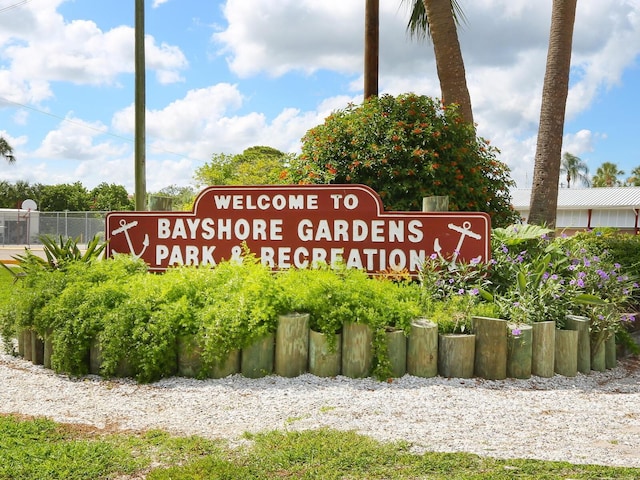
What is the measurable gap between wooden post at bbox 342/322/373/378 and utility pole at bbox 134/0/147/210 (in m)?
5.56

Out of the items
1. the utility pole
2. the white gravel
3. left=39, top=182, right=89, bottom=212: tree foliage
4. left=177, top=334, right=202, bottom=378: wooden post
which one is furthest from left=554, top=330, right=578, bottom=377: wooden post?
left=39, top=182, right=89, bottom=212: tree foliage

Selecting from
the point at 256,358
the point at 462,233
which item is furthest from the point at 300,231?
the point at 256,358

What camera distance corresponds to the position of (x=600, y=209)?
120 ft

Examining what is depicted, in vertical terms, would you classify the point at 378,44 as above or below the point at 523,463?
above

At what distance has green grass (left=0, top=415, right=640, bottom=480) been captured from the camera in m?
3.60

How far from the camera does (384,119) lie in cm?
859

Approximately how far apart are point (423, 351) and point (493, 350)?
2.06 ft

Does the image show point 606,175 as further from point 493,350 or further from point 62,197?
point 493,350

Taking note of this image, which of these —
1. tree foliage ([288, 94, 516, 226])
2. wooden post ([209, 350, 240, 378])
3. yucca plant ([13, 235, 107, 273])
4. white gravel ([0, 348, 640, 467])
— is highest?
tree foliage ([288, 94, 516, 226])

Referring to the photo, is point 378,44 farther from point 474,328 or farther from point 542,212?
point 474,328

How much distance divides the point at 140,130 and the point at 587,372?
7286mm

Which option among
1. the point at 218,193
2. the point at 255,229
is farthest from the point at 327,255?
the point at 218,193

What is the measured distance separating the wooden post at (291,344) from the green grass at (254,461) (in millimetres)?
1412

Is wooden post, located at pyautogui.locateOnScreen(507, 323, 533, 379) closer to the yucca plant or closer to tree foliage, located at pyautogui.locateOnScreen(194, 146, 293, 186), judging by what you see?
the yucca plant
